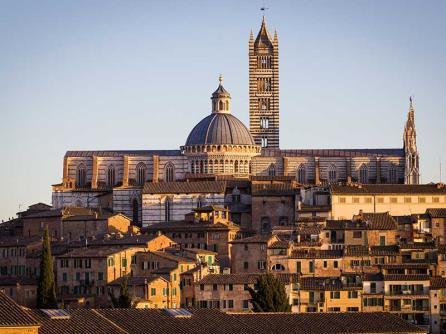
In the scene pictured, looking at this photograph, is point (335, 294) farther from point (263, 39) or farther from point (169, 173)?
point (263, 39)

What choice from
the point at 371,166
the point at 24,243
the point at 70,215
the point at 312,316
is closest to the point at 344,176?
the point at 371,166

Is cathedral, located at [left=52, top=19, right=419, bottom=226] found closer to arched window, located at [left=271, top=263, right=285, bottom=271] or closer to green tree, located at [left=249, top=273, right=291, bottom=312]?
arched window, located at [left=271, top=263, right=285, bottom=271]

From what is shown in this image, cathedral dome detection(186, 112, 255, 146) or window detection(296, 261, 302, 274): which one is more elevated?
cathedral dome detection(186, 112, 255, 146)

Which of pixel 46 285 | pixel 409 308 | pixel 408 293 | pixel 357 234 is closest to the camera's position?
pixel 46 285

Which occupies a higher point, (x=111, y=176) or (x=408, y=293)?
(x=111, y=176)

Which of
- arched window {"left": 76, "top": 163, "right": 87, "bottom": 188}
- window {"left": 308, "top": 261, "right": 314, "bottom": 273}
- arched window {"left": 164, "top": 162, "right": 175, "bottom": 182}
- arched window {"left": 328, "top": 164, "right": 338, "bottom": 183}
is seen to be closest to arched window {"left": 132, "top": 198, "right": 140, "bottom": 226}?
arched window {"left": 164, "top": 162, "right": 175, "bottom": 182}

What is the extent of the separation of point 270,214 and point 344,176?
19.6m

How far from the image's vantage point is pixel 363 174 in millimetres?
146875

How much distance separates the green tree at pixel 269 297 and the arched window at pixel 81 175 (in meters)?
56.7

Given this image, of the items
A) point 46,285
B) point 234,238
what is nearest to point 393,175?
point 234,238

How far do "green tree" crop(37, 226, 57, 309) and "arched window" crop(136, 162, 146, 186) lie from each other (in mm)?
46654

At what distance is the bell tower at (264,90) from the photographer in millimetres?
161875

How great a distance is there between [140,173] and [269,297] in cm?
5740

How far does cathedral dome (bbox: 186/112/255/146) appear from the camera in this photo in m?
146
